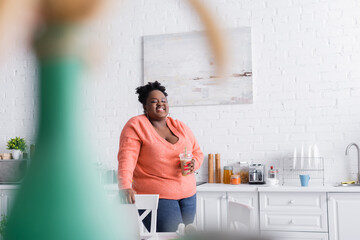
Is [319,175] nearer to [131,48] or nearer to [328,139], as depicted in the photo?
[328,139]

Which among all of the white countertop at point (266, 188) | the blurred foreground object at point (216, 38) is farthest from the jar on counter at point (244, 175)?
the blurred foreground object at point (216, 38)

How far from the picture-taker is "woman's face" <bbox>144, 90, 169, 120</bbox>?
2203mm

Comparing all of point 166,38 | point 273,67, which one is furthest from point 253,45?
point 166,38

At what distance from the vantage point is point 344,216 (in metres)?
3.01

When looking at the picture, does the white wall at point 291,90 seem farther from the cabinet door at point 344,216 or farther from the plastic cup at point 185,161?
the plastic cup at point 185,161

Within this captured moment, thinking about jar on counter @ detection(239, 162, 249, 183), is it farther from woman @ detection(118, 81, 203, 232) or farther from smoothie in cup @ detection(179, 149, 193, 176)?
smoothie in cup @ detection(179, 149, 193, 176)

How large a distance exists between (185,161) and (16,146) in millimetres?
2711

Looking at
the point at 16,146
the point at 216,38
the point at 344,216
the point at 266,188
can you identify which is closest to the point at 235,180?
the point at 266,188

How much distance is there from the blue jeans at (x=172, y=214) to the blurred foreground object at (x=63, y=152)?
1.88 metres

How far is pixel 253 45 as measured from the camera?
3.82 meters

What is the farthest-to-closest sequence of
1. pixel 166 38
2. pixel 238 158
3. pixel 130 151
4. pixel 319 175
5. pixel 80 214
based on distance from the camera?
pixel 166 38, pixel 238 158, pixel 319 175, pixel 130 151, pixel 80 214

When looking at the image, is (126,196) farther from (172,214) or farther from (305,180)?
(305,180)

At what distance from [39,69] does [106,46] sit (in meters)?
0.05

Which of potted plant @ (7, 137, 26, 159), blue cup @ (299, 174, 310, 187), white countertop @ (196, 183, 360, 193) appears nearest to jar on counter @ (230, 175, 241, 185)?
white countertop @ (196, 183, 360, 193)
